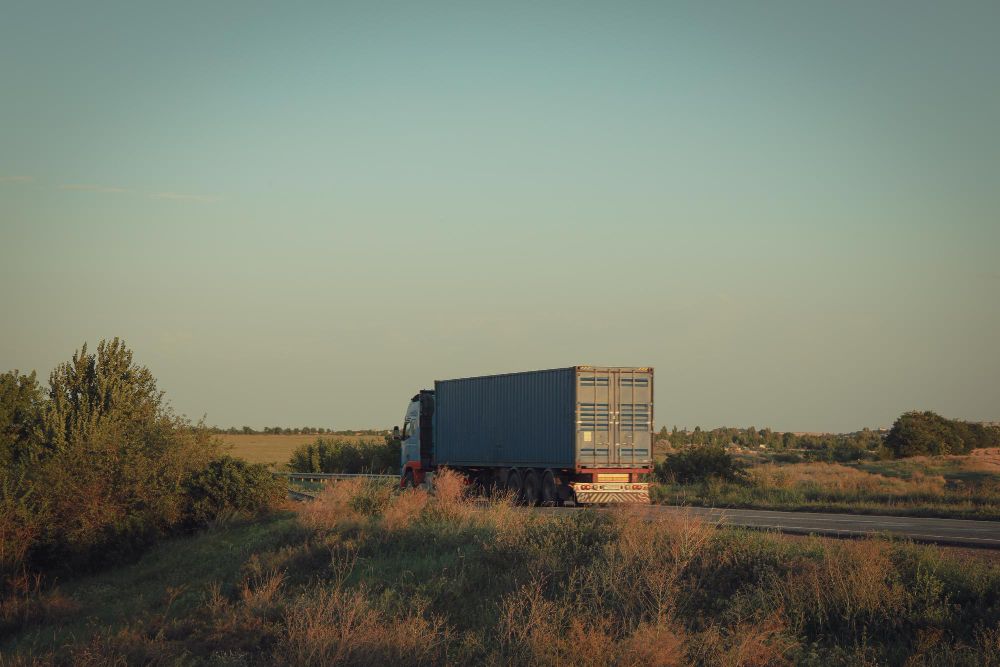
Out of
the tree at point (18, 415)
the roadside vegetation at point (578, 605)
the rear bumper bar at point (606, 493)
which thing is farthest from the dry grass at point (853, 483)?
the tree at point (18, 415)

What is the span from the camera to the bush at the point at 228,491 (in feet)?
92.8

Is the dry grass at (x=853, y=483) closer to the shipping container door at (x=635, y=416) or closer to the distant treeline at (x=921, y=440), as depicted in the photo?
the shipping container door at (x=635, y=416)

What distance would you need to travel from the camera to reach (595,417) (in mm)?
28469

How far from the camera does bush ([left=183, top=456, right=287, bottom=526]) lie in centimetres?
2828

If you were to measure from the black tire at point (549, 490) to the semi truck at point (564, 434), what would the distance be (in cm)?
3

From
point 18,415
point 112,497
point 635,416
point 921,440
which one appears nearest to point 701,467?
point 635,416

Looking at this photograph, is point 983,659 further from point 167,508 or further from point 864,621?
point 167,508

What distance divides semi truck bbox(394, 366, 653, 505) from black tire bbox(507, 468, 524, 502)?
0.03 m

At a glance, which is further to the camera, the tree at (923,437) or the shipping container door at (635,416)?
the tree at (923,437)

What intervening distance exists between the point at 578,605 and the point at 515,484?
19121 millimetres

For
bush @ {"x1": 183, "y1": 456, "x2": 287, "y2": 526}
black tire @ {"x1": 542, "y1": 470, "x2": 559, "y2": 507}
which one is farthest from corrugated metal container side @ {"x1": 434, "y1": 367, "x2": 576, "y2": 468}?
bush @ {"x1": 183, "y1": 456, "x2": 287, "y2": 526}

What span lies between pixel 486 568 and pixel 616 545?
2.07 m

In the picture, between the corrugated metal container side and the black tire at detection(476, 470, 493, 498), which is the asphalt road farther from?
the black tire at detection(476, 470, 493, 498)

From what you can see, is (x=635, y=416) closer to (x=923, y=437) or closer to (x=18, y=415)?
(x=18, y=415)
